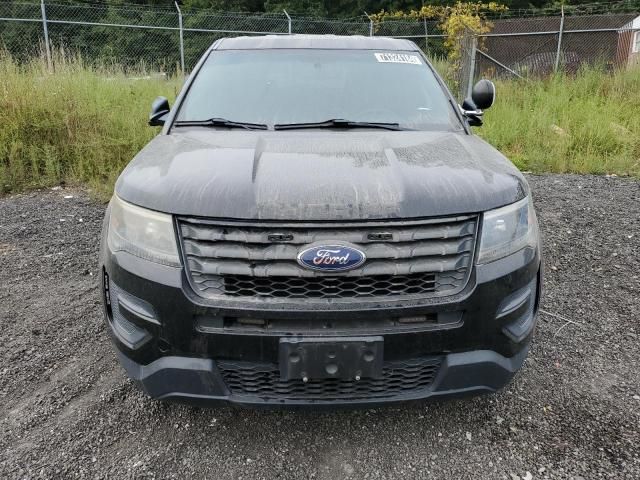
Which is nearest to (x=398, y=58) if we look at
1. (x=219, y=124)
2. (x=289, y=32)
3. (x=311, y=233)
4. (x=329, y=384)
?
(x=219, y=124)

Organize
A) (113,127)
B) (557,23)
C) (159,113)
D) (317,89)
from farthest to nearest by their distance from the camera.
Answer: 1. (557,23)
2. (113,127)
3. (159,113)
4. (317,89)

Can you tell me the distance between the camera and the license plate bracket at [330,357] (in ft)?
5.83

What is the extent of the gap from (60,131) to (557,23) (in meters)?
12.3

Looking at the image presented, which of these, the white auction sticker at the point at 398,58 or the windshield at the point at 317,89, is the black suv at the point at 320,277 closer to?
the windshield at the point at 317,89

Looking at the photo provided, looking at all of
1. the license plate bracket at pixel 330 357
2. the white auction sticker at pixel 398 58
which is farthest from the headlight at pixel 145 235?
the white auction sticker at pixel 398 58

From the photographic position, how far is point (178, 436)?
7.26 ft

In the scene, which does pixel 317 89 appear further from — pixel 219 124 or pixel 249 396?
pixel 249 396

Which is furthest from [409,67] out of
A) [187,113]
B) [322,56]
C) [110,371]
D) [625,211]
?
[625,211]

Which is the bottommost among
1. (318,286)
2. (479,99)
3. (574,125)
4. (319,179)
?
(574,125)

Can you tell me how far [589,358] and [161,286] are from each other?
2.31m

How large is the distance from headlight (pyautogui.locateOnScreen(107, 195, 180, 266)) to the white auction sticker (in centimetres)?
200

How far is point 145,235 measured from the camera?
6.26 ft

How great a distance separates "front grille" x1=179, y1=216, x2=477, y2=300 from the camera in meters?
1.79

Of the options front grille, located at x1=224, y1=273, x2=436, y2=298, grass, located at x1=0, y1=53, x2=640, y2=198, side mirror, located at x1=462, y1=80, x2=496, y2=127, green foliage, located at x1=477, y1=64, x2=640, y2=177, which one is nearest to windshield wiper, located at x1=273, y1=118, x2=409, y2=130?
side mirror, located at x1=462, y1=80, x2=496, y2=127
